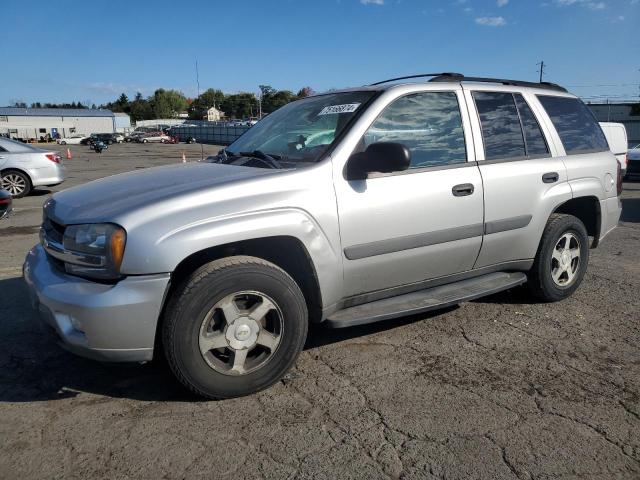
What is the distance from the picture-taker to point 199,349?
284 centimetres

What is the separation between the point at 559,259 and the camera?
14.9 feet

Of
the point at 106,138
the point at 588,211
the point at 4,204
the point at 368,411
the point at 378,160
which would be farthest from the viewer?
the point at 106,138

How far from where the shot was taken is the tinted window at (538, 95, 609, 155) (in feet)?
14.9

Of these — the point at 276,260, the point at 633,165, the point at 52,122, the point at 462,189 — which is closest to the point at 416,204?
the point at 462,189

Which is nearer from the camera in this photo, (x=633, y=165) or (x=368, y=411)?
(x=368, y=411)

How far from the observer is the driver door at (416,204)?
3.28 m

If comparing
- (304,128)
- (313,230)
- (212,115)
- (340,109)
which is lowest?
(313,230)

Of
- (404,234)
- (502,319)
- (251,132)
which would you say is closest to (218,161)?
(251,132)

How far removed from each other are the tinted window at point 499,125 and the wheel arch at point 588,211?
35.1 inches

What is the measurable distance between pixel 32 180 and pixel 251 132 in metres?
9.18

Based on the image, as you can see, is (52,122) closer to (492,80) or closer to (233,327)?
(492,80)

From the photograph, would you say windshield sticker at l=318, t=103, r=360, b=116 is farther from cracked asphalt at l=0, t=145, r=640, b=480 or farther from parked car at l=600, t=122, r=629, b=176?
parked car at l=600, t=122, r=629, b=176

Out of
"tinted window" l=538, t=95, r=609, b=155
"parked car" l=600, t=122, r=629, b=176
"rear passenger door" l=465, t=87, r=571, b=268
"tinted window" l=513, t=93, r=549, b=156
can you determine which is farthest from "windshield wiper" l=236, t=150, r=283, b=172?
"parked car" l=600, t=122, r=629, b=176

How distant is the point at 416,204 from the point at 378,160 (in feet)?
1.48
